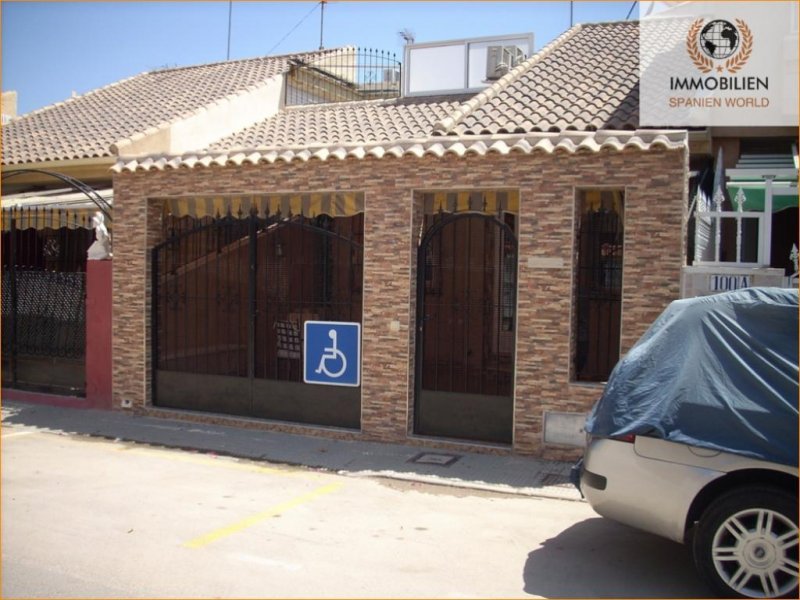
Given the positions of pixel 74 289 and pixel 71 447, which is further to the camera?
pixel 74 289

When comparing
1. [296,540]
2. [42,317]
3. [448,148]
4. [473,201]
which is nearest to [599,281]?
[473,201]

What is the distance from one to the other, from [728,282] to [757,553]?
385 centimetres

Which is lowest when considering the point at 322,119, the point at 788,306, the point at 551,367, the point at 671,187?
the point at 551,367

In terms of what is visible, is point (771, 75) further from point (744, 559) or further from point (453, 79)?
point (744, 559)

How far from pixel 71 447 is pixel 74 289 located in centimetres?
361

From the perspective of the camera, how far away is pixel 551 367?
8.84 metres

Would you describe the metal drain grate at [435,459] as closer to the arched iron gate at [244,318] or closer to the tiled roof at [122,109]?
the arched iron gate at [244,318]

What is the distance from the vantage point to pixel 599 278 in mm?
9789

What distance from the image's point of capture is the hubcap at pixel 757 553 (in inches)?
187

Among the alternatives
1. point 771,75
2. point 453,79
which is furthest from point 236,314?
point 771,75

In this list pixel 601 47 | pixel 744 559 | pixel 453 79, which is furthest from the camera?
pixel 453 79

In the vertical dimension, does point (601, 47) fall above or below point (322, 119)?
above

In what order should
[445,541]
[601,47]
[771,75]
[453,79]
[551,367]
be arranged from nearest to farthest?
[445,541]
[551,367]
[771,75]
[601,47]
[453,79]

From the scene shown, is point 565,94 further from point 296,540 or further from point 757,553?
point 757,553
